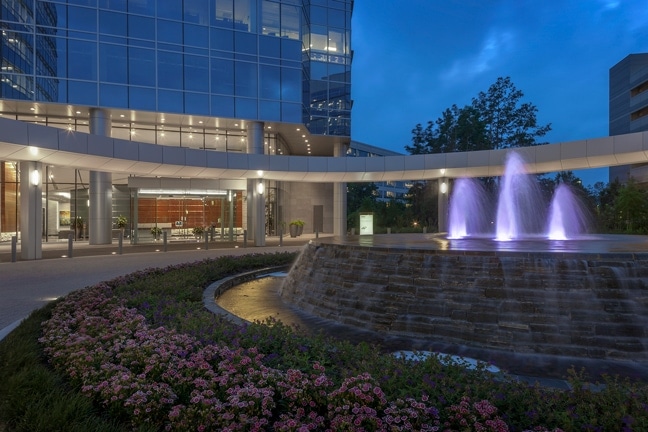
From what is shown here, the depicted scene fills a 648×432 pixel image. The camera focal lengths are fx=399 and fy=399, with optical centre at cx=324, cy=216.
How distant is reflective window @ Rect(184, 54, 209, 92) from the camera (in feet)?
101

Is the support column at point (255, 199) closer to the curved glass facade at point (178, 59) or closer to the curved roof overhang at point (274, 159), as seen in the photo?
the curved glass facade at point (178, 59)

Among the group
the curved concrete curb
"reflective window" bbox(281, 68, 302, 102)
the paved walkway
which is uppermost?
"reflective window" bbox(281, 68, 302, 102)

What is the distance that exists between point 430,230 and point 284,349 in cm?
3407

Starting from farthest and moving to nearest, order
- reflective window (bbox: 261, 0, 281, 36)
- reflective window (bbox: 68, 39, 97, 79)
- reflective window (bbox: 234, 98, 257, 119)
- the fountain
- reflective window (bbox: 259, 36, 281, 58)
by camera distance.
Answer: reflective window (bbox: 261, 0, 281, 36)
reflective window (bbox: 259, 36, 281, 58)
reflective window (bbox: 234, 98, 257, 119)
reflective window (bbox: 68, 39, 97, 79)
the fountain

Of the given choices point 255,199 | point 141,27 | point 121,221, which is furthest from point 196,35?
point 121,221

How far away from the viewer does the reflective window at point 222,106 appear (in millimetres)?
31197

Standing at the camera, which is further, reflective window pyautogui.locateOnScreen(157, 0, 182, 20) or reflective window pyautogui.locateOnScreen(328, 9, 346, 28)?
reflective window pyautogui.locateOnScreen(328, 9, 346, 28)

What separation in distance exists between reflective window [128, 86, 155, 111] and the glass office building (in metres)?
0.07

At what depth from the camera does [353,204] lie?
55.8 metres

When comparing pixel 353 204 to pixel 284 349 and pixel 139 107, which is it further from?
pixel 284 349

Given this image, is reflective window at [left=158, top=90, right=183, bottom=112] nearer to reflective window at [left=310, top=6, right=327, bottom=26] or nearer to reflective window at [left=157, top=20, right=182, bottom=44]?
reflective window at [left=157, top=20, right=182, bottom=44]

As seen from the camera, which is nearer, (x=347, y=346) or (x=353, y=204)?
(x=347, y=346)

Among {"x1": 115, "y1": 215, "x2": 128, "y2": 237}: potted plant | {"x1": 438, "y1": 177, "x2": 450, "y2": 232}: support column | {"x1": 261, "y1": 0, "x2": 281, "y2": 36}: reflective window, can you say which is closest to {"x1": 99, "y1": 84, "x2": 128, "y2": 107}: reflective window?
{"x1": 115, "y1": 215, "x2": 128, "y2": 237}: potted plant

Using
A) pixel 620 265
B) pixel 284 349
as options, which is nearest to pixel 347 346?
pixel 284 349
